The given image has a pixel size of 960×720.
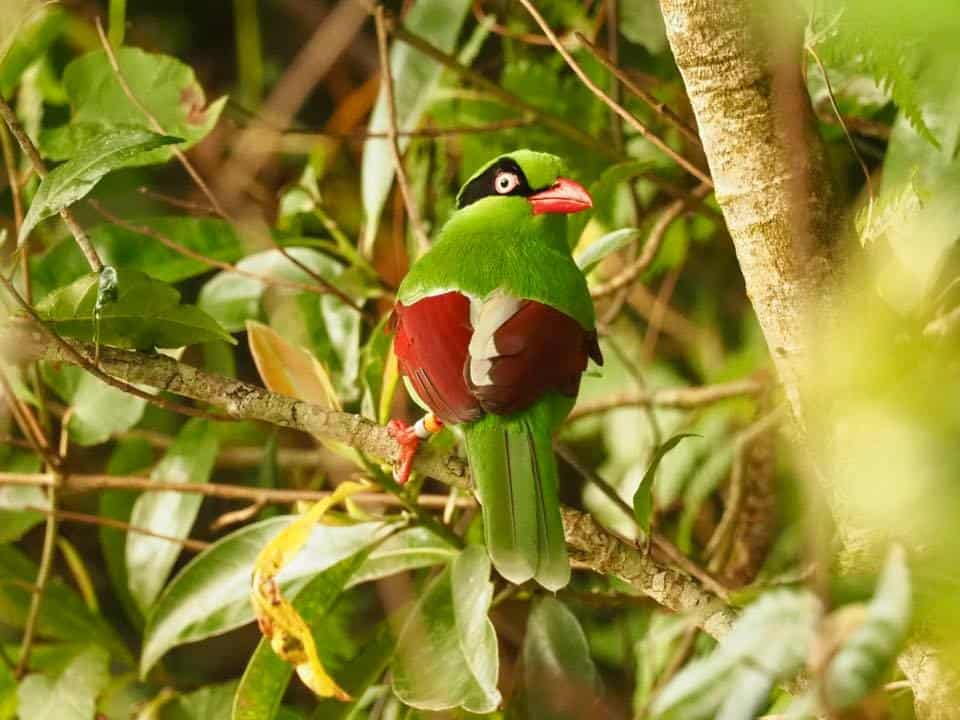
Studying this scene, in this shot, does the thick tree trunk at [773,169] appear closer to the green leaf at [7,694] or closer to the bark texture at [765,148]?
the bark texture at [765,148]

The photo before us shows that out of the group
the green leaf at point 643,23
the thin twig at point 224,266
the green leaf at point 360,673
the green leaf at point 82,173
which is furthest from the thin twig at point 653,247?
the green leaf at point 82,173

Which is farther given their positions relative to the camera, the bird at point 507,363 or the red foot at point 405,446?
the red foot at point 405,446

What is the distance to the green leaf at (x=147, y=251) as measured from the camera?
1.54 meters

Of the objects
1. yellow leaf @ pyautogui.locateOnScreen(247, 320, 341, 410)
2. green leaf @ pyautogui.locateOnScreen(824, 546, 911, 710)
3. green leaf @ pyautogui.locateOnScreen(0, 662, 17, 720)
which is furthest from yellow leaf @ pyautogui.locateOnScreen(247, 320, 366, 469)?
green leaf @ pyautogui.locateOnScreen(824, 546, 911, 710)

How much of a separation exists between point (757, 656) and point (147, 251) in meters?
1.18

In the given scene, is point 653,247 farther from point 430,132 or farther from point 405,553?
point 405,553

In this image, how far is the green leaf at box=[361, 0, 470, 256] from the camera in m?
1.75

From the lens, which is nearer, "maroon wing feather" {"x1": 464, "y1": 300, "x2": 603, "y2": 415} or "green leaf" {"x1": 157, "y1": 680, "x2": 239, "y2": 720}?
"maroon wing feather" {"x1": 464, "y1": 300, "x2": 603, "y2": 415}

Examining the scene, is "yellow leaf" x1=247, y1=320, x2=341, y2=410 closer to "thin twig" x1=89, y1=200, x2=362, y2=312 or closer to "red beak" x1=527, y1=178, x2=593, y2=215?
"thin twig" x1=89, y1=200, x2=362, y2=312

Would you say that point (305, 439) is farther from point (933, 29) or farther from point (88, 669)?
point (933, 29)

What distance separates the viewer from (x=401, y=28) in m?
1.66

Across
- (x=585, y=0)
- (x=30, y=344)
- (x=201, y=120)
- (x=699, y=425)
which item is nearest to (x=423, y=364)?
(x=30, y=344)

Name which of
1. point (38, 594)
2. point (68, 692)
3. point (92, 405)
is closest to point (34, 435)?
point (92, 405)

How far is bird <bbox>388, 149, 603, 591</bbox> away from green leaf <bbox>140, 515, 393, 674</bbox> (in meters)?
0.39
